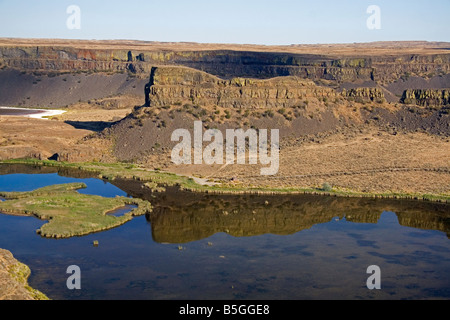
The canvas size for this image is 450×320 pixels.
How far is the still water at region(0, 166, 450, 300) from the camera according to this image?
1244 inches

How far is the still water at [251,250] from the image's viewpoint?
104ft

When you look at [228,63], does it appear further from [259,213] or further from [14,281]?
[14,281]

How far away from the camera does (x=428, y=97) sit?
80000 mm

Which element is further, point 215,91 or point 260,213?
point 215,91

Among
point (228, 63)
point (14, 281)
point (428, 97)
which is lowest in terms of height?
point (14, 281)

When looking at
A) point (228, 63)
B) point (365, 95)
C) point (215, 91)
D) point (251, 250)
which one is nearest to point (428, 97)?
point (365, 95)

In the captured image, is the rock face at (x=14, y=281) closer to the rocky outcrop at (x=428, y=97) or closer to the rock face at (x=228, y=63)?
A: the rocky outcrop at (x=428, y=97)

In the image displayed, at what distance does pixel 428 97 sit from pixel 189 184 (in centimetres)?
3906

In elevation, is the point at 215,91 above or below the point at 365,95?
above

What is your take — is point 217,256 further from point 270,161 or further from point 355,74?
point 355,74

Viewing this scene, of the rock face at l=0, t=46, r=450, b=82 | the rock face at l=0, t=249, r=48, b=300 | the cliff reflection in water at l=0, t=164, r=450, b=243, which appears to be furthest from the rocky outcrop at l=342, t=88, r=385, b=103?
the rock face at l=0, t=249, r=48, b=300

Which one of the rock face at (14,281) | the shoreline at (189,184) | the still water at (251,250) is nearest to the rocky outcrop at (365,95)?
the shoreline at (189,184)

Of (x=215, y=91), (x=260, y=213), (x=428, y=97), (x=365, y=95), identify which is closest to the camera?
(x=260, y=213)

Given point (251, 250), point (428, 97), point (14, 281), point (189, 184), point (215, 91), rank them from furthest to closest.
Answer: point (428, 97) < point (215, 91) < point (189, 184) < point (251, 250) < point (14, 281)
